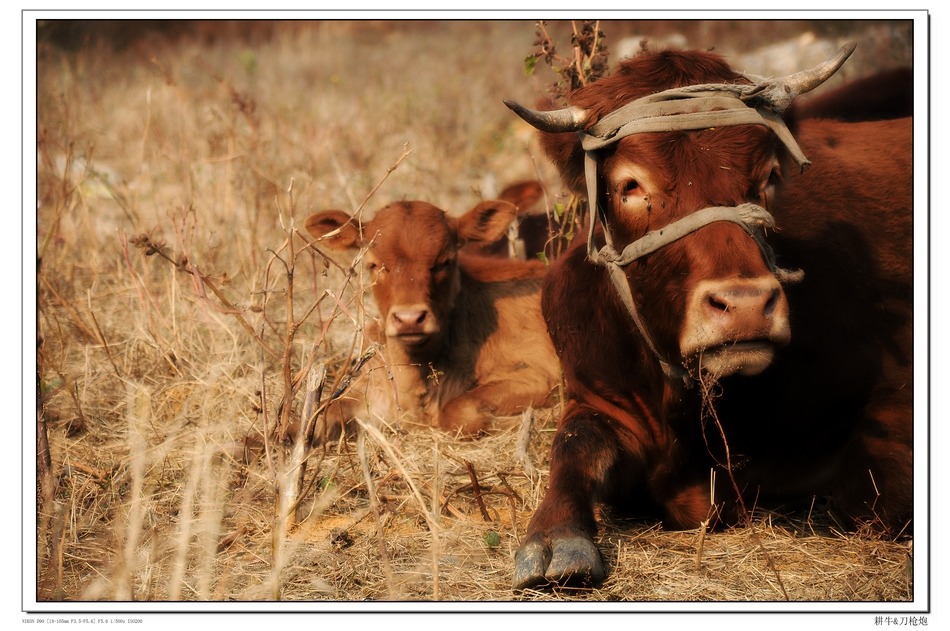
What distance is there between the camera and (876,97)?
6707mm

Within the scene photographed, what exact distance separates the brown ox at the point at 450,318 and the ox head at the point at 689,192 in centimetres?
228

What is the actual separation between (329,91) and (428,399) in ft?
23.5

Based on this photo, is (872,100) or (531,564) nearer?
(531,564)

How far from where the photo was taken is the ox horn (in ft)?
13.2

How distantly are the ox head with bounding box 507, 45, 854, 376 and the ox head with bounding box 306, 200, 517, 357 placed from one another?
2.23m

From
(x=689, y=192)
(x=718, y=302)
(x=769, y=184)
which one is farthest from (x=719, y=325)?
(x=769, y=184)

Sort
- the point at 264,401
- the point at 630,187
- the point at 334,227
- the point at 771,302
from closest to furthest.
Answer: the point at 771,302 < the point at 630,187 < the point at 264,401 < the point at 334,227

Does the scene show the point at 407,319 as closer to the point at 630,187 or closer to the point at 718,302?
the point at 630,187

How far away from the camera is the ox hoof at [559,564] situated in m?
3.79

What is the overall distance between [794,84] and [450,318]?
3.48 metres

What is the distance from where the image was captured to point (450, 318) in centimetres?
711

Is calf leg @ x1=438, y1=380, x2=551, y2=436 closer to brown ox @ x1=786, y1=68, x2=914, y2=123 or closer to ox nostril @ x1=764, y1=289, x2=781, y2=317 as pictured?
brown ox @ x1=786, y1=68, x2=914, y2=123

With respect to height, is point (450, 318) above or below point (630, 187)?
below

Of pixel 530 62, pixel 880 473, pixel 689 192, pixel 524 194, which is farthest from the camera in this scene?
pixel 524 194
